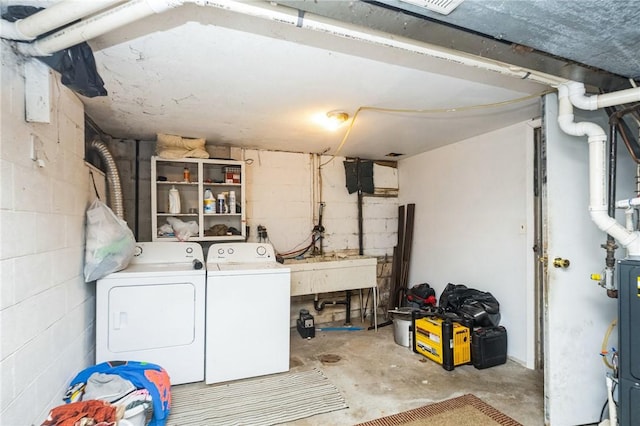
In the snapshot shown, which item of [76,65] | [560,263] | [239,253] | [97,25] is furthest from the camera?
[239,253]

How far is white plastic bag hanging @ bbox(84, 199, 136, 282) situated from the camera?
225 centimetres

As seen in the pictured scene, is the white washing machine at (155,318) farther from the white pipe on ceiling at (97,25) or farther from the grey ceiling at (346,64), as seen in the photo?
the white pipe on ceiling at (97,25)

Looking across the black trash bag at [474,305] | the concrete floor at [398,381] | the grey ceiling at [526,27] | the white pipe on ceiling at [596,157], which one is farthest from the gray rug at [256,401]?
the grey ceiling at [526,27]

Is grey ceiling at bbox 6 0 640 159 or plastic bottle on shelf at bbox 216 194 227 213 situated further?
plastic bottle on shelf at bbox 216 194 227 213

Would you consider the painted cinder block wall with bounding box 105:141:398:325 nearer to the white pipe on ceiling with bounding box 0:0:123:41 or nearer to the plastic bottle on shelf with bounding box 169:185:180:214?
the plastic bottle on shelf with bounding box 169:185:180:214

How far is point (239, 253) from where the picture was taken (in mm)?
3248

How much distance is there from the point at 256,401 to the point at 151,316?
3.38ft

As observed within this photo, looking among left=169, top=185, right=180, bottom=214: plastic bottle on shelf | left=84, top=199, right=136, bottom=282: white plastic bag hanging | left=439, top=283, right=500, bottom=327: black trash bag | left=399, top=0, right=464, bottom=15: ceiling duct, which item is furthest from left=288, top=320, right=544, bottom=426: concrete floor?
left=399, top=0, right=464, bottom=15: ceiling duct

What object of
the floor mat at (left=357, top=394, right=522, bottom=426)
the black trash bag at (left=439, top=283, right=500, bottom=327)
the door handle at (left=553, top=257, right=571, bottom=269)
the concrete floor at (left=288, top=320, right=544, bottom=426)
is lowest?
the concrete floor at (left=288, top=320, right=544, bottom=426)

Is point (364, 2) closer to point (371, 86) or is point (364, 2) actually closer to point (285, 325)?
point (371, 86)

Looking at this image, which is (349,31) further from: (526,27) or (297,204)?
(297,204)

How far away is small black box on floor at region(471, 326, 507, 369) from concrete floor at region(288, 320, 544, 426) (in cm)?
6

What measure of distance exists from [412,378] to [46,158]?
2959 millimetres

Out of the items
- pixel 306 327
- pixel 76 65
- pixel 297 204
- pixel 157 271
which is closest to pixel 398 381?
pixel 306 327
